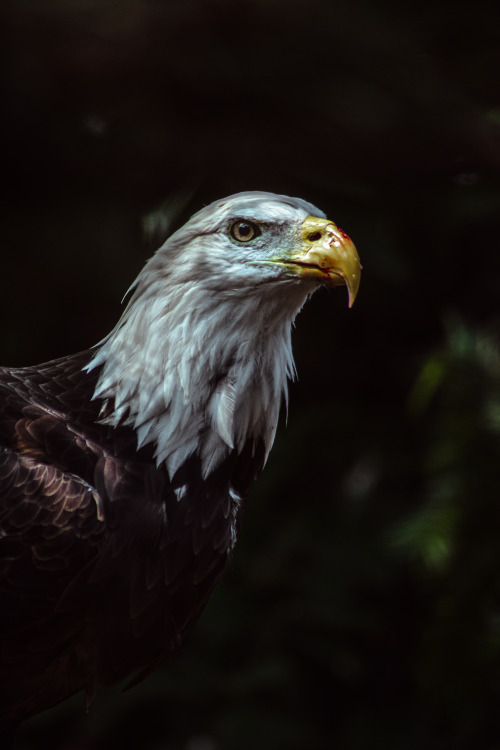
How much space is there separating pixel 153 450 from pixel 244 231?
1.71 feet

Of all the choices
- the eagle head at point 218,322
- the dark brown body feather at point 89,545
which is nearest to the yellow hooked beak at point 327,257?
the eagle head at point 218,322

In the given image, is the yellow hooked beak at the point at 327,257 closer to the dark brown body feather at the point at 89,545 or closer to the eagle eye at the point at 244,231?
the eagle eye at the point at 244,231

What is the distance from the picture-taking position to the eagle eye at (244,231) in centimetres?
197

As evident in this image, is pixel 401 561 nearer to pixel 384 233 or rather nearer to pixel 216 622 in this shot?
pixel 216 622

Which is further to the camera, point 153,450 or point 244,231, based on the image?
point 153,450

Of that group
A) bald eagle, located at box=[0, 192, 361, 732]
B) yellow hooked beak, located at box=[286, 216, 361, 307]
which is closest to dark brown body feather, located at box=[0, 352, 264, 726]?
bald eagle, located at box=[0, 192, 361, 732]

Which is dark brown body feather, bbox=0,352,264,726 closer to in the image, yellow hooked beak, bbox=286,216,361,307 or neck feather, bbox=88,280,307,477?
neck feather, bbox=88,280,307,477

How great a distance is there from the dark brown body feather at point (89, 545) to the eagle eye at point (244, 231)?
0.49 m

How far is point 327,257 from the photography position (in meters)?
1.92

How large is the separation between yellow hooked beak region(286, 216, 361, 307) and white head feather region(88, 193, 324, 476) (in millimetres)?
27

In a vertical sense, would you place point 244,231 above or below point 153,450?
above

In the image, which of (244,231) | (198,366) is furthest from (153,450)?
(244,231)

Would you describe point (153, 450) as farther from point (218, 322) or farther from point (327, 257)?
point (327, 257)

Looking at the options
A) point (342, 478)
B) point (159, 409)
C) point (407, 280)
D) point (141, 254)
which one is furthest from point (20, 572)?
point (342, 478)
